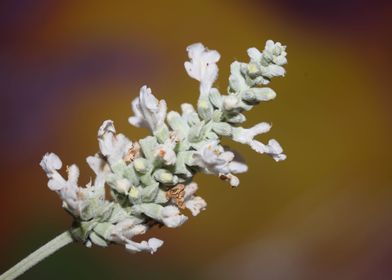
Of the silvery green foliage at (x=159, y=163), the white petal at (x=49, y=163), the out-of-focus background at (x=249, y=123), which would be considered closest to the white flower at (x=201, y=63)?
the silvery green foliage at (x=159, y=163)

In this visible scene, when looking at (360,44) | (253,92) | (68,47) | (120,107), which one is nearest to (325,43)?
(360,44)

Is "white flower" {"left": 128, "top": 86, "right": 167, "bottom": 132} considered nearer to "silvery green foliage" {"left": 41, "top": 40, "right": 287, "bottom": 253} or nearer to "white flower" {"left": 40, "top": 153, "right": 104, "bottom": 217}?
"silvery green foliage" {"left": 41, "top": 40, "right": 287, "bottom": 253}

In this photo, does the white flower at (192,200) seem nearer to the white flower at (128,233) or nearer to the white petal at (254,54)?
the white flower at (128,233)

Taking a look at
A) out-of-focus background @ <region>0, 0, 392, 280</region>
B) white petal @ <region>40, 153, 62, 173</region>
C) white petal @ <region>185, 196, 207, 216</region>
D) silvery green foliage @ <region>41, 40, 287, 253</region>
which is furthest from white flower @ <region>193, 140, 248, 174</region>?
out-of-focus background @ <region>0, 0, 392, 280</region>

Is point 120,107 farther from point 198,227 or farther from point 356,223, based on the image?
point 356,223

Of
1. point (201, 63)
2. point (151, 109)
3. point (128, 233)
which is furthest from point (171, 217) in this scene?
point (201, 63)
